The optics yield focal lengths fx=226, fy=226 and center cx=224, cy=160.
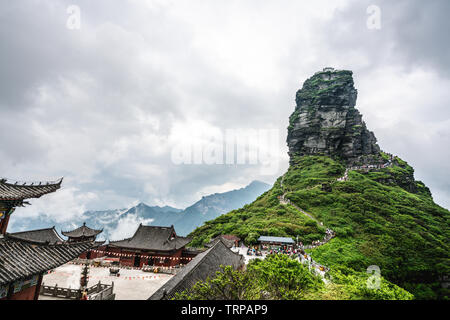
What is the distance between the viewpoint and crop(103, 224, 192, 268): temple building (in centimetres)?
3688

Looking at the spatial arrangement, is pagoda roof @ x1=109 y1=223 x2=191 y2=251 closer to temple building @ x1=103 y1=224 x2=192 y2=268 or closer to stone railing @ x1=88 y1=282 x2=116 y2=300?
temple building @ x1=103 y1=224 x2=192 y2=268

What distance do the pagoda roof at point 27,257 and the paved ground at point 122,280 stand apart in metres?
11.9

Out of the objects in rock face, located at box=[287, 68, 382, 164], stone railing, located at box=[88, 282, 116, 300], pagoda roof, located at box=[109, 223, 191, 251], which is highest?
rock face, located at box=[287, 68, 382, 164]

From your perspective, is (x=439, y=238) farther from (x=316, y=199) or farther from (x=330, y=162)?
(x=330, y=162)

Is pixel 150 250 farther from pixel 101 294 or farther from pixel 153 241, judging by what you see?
pixel 101 294

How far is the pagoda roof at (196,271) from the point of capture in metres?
16.1

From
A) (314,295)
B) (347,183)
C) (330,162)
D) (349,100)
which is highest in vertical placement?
(349,100)

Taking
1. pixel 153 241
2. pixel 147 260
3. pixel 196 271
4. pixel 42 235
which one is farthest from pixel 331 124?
pixel 42 235

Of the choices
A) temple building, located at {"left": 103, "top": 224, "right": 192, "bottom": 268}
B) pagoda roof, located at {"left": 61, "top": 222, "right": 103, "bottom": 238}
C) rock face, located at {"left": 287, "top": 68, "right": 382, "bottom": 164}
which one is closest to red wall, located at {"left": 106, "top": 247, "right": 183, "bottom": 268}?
temple building, located at {"left": 103, "top": 224, "right": 192, "bottom": 268}

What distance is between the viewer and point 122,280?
2795cm
